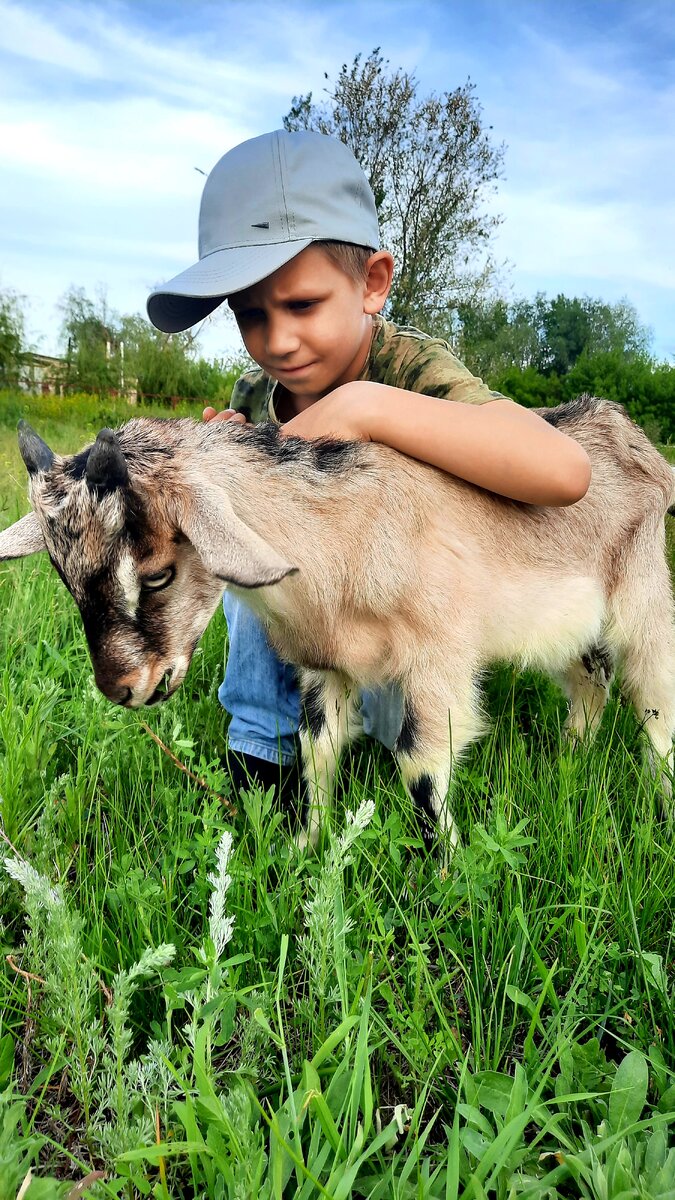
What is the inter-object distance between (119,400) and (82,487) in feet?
49.5

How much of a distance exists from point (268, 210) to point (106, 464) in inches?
44.0

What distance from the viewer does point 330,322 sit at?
2.73 m

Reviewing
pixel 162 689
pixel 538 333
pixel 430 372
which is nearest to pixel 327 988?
pixel 162 689

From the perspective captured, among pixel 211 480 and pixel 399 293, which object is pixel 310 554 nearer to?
pixel 211 480

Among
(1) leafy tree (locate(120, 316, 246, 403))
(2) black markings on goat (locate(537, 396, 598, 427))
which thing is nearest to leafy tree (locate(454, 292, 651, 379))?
(1) leafy tree (locate(120, 316, 246, 403))

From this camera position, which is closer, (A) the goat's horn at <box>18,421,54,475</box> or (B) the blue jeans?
(A) the goat's horn at <box>18,421,54,475</box>

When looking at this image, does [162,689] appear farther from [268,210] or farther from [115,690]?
[268,210]

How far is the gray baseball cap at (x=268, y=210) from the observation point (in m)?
2.55

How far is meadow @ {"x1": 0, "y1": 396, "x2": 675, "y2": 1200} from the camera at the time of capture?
136 cm

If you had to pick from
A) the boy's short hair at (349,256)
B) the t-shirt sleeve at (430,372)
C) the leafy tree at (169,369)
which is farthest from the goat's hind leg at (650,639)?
the leafy tree at (169,369)

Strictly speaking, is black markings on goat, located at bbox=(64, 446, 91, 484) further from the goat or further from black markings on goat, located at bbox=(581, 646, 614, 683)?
black markings on goat, located at bbox=(581, 646, 614, 683)

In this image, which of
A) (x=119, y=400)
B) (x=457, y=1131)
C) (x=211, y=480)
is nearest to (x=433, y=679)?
(x=211, y=480)

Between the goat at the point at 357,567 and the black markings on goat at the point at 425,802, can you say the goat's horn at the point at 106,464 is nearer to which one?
the goat at the point at 357,567

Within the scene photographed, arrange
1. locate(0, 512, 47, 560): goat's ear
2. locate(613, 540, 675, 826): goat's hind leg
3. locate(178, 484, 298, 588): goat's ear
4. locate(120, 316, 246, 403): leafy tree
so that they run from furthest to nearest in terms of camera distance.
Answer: locate(120, 316, 246, 403): leafy tree
locate(613, 540, 675, 826): goat's hind leg
locate(0, 512, 47, 560): goat's ear
locate(178, 484, 298, 588): goat's ear
